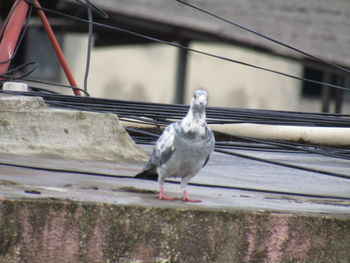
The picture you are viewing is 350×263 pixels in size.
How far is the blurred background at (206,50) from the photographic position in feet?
42.4

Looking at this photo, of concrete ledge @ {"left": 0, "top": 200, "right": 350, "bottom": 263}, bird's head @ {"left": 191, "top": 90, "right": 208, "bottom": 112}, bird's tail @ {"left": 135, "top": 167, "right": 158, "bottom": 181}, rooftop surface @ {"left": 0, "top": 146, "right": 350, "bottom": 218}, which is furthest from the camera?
bird's tail @ {"left": 135, "top": 167, "right": 158, "bottom": 181}

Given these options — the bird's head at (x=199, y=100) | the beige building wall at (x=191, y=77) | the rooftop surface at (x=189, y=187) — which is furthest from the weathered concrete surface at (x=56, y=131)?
the beige building wall at (x=191, y=77)

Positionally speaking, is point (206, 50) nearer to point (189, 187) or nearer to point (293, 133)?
point (293, 133)

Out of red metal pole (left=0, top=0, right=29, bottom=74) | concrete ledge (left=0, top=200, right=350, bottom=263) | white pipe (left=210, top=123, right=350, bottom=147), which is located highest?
red metal pole (left=0, top=0, right=29, bottom=74)

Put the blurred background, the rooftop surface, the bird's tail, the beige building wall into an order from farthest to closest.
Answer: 1. the beige building wall
2. the blurred background
3. the bird's tail
4. the rooftop surface

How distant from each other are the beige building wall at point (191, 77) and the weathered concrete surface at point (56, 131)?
40.5 feet

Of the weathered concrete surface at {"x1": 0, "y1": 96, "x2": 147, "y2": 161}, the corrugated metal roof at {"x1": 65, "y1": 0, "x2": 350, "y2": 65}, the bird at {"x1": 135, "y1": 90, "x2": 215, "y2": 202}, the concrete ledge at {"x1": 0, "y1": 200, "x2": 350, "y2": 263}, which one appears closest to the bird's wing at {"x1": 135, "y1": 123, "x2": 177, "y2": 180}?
the bird at {"x1": 135, "y1": 90, "x2": 215, "y2": 202}

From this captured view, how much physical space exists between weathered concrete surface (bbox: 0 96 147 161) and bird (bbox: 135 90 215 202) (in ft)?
4.41

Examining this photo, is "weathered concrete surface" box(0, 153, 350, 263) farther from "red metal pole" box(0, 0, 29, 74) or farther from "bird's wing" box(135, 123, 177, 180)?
"red metal pole" box(0, 0, 29, 74)

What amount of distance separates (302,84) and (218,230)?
14.6 metres

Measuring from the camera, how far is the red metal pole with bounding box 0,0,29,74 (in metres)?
6.21

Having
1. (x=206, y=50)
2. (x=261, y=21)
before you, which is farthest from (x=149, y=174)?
(x=206, y=50)

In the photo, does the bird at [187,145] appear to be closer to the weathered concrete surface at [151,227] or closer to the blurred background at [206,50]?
the weathered concrete surface at [151,227]

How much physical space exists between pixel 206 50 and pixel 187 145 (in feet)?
45.7
